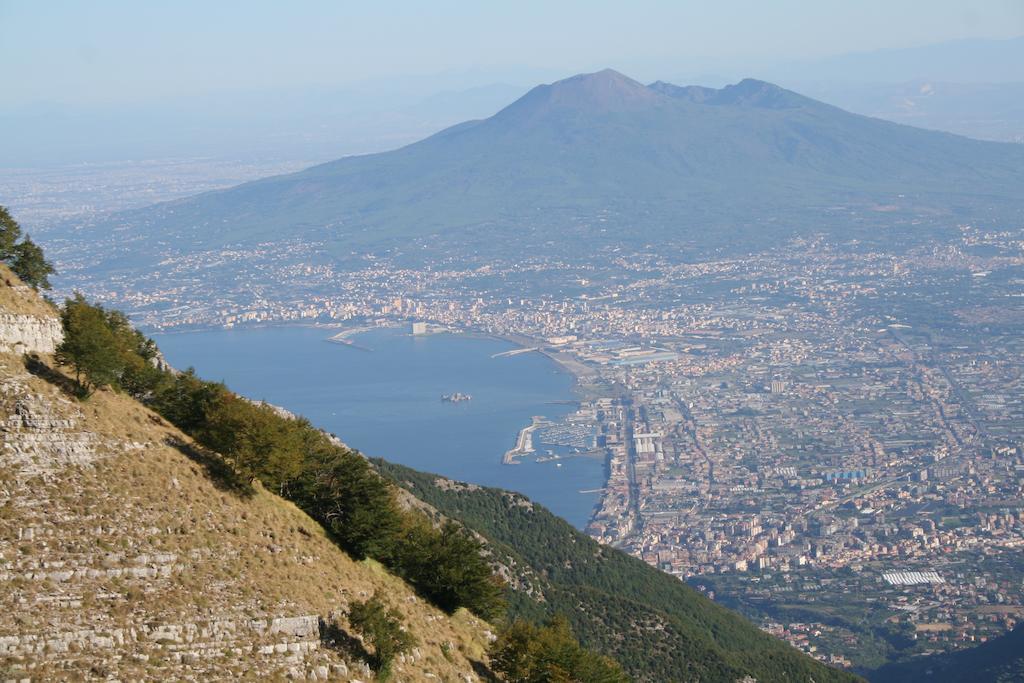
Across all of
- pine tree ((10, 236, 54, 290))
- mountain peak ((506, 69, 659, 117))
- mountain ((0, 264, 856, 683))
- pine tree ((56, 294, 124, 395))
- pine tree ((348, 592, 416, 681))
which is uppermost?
mountain peak ((506, 69, 659, 117))

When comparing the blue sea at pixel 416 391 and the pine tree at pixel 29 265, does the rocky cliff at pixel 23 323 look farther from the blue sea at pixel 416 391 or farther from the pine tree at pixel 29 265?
the blue sea at pixel 416 391

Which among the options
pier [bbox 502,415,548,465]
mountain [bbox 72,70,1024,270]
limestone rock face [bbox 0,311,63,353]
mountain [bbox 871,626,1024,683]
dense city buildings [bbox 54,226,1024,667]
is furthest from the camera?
mountain [bbox 72,70,1024,270]

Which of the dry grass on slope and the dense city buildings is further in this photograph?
the dense city buildings

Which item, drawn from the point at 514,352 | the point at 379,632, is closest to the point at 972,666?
the point at 379,632

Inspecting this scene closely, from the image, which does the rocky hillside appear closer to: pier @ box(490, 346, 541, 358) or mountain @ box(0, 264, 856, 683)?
mountain @ box(0, 264, 856, 683)

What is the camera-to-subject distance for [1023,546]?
52531 mm

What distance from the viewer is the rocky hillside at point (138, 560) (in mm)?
13086

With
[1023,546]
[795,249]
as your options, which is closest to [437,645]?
[1023,546]

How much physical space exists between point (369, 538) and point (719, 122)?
171m

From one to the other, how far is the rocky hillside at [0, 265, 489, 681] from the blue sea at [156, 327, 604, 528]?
130 feet

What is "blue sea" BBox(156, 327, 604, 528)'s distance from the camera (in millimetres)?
63219

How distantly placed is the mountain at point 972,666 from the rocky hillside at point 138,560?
24.8 m

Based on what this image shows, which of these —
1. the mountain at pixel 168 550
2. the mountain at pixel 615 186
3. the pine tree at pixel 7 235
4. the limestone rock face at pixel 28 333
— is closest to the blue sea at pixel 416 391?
the pine tree at pixel 7 235

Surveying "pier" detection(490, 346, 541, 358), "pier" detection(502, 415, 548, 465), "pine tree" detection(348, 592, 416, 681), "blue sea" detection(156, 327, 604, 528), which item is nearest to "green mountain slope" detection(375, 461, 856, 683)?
"pine tree" detection(348, 592, 416, 681)
